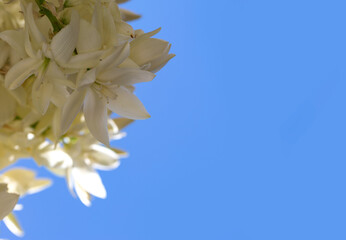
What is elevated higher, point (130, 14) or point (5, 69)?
point (130, 14)

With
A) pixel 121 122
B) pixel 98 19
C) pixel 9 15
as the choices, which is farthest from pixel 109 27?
pixel 121 122

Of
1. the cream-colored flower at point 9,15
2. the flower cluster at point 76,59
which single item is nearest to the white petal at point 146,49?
the flower cluster at point 76,59

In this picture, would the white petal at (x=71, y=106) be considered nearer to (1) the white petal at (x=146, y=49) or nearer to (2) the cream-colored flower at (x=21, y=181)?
(1) the white petal at (x=146, y=49)

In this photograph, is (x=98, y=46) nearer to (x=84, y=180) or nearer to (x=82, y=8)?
(x=82, y=8)

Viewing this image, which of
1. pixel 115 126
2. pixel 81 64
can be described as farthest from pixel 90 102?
pixel 115 126

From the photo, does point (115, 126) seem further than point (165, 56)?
Yes

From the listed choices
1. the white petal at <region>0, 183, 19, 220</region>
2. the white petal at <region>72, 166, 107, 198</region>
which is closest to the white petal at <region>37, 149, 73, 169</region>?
the white petal at <region>72, 166, 107, 198</region>

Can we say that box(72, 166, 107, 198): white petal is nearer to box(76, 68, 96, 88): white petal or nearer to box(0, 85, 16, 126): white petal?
box(0, 85, 16, 126): white petal
